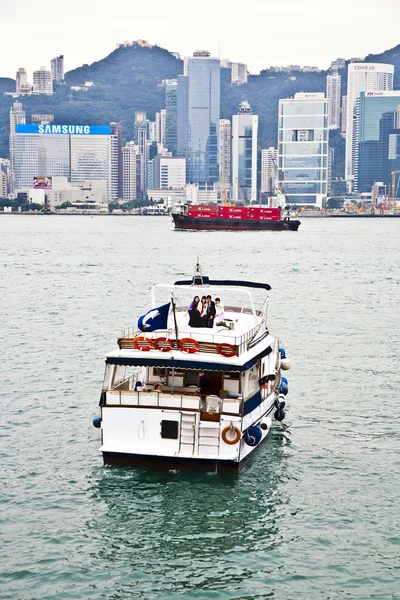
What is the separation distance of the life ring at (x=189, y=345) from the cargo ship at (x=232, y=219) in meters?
128

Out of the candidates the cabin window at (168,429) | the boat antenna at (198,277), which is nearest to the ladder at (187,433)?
the cabin window at (168,429)

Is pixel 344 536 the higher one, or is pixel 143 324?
pixel 143 324

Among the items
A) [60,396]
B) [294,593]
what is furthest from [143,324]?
[294,593]

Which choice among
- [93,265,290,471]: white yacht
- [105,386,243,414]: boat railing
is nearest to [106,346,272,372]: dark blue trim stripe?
[93,265,290,471]: white yacht

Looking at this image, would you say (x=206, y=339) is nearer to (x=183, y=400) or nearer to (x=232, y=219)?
(x=183, y=400)

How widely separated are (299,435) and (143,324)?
15.0 ft

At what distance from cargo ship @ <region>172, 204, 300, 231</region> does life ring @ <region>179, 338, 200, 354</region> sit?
128 metres

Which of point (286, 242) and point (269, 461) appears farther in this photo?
point (286, 242)

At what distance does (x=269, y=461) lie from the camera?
20.3 metres

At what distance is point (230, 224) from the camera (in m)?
148

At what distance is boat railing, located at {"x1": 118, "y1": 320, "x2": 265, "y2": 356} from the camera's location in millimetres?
19234

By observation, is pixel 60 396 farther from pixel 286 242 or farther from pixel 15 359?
pixel 286 242

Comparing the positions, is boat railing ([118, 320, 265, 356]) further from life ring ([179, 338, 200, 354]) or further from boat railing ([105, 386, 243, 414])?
boat railing ([105, 386, 243, 414])

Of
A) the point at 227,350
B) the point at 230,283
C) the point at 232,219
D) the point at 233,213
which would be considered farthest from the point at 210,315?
the point at 233,213
